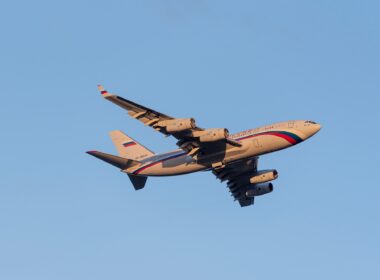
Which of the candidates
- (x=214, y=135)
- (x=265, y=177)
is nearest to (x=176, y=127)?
(x=214, y=135)

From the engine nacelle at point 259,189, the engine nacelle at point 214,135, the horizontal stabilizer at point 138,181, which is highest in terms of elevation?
the engine nacelle at point 214,135

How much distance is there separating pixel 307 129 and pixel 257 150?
18.2ft

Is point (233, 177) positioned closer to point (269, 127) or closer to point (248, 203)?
point (248, 203)

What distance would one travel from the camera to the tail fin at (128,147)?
301 ft

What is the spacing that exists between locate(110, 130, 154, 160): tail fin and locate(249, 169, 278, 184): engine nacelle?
11903mm

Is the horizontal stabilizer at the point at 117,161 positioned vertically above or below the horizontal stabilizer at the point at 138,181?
above

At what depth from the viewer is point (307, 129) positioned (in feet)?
267

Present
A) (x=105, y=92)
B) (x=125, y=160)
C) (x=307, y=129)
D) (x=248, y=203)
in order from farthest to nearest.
Result: (x=248, y=203) → (x=125, y=160) → (x=307, y=129) → (x=105, y=92)

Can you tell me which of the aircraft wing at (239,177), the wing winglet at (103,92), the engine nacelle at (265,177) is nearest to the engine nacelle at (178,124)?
the wing winglet at (103,92)

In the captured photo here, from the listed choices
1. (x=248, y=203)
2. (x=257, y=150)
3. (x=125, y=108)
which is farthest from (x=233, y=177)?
(x=125, y=108)

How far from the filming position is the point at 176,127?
257 feet

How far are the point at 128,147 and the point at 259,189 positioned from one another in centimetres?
1614

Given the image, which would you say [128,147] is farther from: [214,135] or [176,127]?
[214,135]

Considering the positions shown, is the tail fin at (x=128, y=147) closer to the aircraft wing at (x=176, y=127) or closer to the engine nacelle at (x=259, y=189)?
the aircraft wing at (x=176, y=127)
